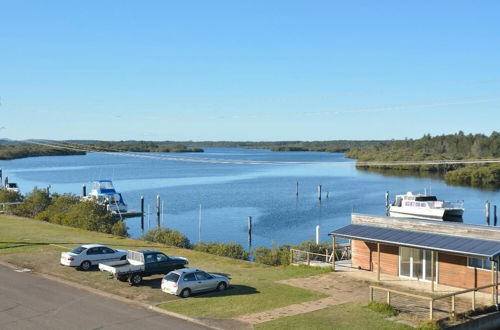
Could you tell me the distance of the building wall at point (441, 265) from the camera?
89.2ft

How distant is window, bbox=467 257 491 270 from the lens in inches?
1057

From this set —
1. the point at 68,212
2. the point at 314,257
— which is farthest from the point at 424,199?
the point at 68,212

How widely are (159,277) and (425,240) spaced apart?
14152 mm

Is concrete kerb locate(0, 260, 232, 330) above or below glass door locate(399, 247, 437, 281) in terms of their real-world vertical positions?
below

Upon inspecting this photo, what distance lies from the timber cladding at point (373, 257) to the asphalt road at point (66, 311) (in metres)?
13.4

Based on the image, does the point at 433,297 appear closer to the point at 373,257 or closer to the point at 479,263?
the point at 479,263

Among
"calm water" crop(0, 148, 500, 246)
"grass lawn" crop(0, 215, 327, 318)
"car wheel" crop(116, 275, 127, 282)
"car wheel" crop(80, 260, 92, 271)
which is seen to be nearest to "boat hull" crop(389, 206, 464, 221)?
"calm water" crop(0, 148, 500, 246)

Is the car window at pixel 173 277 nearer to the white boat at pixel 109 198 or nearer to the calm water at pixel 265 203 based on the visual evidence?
the calm water at pixel 265 203

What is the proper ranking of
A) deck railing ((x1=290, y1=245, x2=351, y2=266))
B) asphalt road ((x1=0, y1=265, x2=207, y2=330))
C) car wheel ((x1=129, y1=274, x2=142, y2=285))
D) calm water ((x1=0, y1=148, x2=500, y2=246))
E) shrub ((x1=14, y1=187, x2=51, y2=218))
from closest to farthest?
1. asphalt road ((x1=0, y1=265, x2=207, y2=330))
2. car wheel ((x1=129, y1=274, x2=142, y2=285))
3. deck railing ((x1=290, y1=245, x2=351, y2=266))
4. shrub ((x1=14, y1=187, x2=51, y2=218))
5. calm water ((x1=0, y1=148, x2=500, y2=246))

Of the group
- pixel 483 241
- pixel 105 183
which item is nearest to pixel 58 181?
pixel 105 183

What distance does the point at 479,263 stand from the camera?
1067 inches

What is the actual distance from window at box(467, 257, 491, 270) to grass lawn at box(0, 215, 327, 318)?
7.76 metres

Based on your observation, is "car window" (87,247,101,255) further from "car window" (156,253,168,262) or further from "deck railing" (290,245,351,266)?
"deck railing" (290,245,351,266)

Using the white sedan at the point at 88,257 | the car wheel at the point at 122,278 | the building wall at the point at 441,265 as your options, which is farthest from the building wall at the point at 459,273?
the white sedan at the point at 88,257
